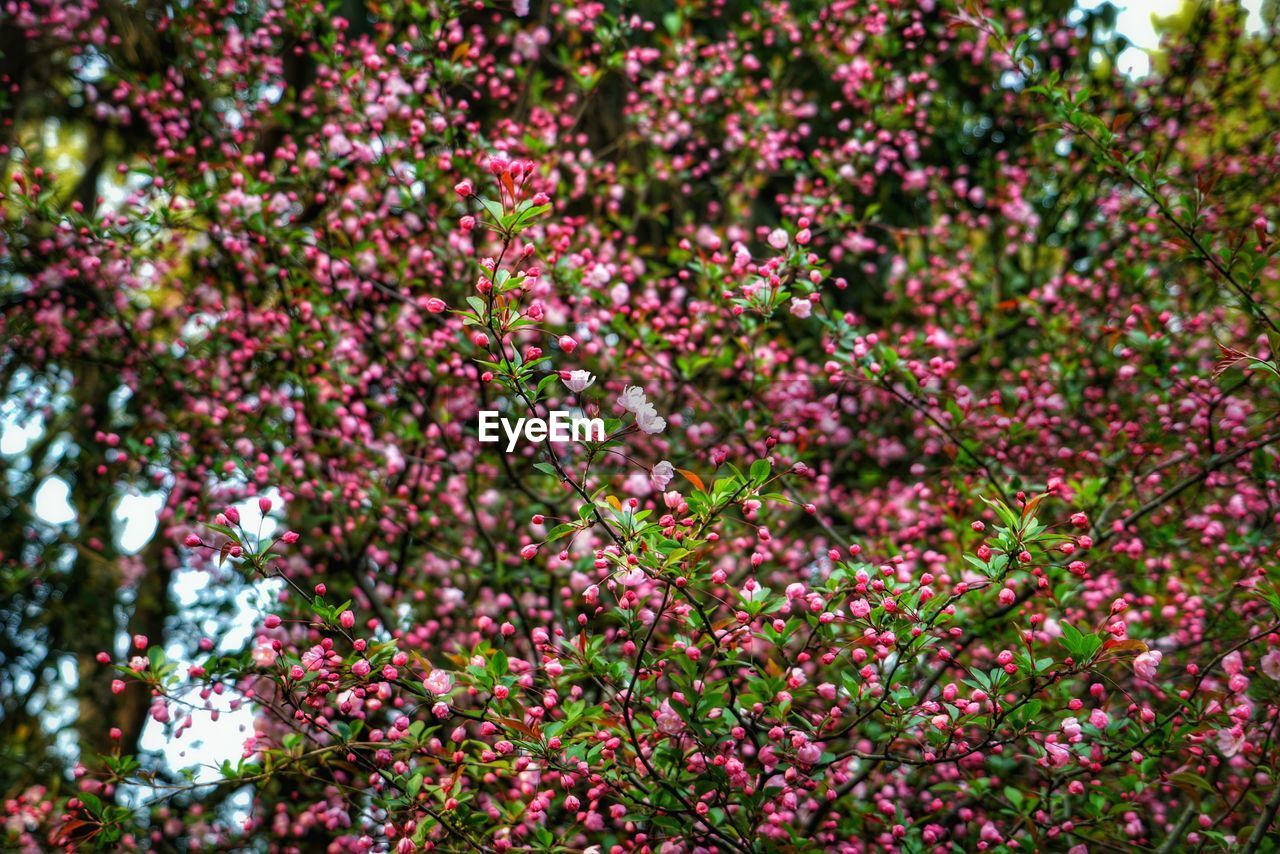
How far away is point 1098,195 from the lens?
529 cm

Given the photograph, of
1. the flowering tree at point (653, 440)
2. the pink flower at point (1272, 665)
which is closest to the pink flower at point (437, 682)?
the flowering tree at point (653, 440)

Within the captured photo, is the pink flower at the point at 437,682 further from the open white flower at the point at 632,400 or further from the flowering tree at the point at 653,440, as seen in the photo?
the open white flower at the point at 632,400

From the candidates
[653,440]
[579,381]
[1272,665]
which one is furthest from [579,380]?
[653,440]

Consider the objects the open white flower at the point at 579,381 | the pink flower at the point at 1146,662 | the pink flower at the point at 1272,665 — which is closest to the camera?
the open white flower at the point at 579,381

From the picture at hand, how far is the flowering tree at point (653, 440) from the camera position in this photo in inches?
93.8

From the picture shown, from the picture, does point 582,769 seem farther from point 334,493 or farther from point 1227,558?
point 1227,558

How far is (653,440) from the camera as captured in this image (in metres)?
4.33

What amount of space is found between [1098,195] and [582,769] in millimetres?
4619

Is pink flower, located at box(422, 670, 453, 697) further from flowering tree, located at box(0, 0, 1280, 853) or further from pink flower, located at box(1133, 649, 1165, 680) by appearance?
pink flower, located at box(1133, 649, 1165, 680)

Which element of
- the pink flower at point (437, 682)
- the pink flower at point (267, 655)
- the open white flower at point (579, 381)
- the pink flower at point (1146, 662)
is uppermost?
the open white flower at point (579, 381)

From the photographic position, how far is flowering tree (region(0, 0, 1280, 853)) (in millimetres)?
2383

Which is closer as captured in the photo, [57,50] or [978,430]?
[978,430]

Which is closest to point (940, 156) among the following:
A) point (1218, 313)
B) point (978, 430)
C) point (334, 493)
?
point (1218, 313)

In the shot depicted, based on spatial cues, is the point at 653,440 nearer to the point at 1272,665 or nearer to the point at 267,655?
the point at 267,655
